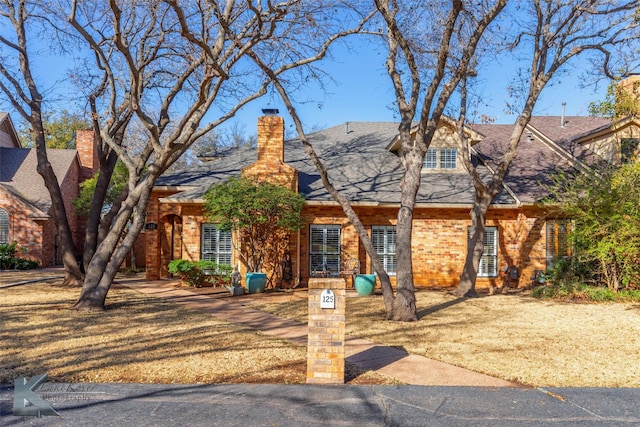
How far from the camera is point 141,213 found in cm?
1072

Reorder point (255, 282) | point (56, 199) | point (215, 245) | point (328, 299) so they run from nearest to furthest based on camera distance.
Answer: point (328, 299) < point (255, 282) < point (56, 199) < point (215, 245)

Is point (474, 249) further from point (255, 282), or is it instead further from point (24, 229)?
point (24, 229)

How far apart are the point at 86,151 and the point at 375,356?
26.2m

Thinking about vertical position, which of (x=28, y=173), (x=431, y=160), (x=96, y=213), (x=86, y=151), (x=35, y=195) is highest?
(x=86, y=151)

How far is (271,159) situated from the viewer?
1484 cm

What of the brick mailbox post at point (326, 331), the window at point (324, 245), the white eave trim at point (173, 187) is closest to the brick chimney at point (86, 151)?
the white eave trim at point (173, 187)

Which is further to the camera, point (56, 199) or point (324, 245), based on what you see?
point (324, 245)

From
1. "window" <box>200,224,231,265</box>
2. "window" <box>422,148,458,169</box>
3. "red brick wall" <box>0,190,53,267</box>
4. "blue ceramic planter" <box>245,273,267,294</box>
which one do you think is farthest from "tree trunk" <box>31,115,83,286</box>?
"window" <box>422,148,458,169</box>

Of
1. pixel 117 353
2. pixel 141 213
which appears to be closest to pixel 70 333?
pixel 117 353

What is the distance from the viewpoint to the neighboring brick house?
22.3 m

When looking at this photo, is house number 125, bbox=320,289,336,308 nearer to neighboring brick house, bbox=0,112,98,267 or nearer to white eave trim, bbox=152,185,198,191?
white eave trim, bbox=152,185,198,191

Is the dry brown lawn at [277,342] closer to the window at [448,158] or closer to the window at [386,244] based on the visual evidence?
the window at [386,244]

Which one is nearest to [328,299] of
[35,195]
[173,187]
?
[173,187]

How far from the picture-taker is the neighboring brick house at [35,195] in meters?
22.3
